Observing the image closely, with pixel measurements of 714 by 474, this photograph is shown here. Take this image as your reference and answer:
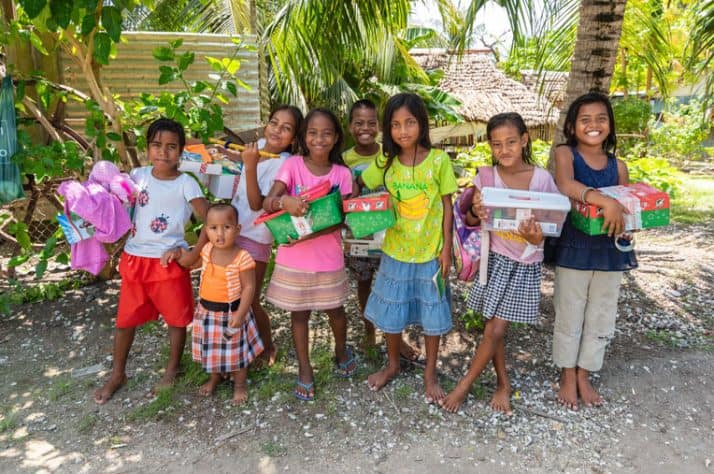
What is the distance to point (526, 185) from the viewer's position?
2.51 m

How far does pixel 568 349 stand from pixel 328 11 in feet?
9.61

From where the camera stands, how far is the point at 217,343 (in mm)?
2721

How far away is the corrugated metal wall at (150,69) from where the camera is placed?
5180mm

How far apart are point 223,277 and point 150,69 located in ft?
11.8

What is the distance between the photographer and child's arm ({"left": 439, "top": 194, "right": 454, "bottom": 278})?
2594 millimetres

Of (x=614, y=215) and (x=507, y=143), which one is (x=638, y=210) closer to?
(x=614, y=215)

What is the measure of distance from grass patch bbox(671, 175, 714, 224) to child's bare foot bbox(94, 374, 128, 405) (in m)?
6.97

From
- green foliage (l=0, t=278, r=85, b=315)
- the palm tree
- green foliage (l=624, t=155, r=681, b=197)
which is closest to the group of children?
the palm tree

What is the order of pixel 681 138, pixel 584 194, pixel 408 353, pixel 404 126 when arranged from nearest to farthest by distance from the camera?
pixel 584 194 → pixel 404 126 → pixel 408 353 → pixel 681 138

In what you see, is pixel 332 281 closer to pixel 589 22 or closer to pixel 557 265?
pixel 557 265

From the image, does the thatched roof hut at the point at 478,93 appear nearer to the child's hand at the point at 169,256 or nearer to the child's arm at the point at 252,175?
the child's arm at the point at 252,175

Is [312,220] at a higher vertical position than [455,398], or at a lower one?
higher

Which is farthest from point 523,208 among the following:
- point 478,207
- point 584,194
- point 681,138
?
point 681,138

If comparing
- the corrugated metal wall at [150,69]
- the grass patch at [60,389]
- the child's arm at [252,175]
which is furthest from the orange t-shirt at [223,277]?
the corrugated metal wall at [150,69]
